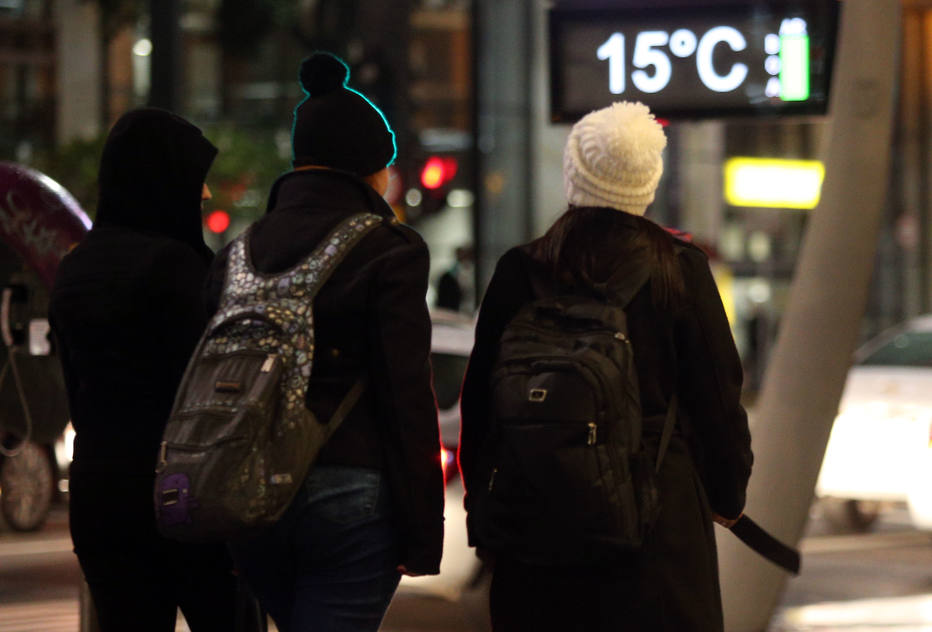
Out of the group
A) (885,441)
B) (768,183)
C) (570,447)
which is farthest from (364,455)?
(768,183)

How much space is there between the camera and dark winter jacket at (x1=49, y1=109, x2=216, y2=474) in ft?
12.2

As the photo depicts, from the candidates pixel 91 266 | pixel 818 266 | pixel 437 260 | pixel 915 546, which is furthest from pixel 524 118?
pixel 91 266

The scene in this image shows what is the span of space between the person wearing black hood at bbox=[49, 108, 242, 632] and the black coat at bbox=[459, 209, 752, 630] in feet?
2.14

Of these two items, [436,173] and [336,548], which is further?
[436,173]

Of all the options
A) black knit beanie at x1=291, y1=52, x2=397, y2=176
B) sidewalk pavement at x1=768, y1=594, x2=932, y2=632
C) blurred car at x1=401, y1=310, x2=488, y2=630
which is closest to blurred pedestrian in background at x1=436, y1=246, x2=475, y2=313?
sidewalk pavement at x1=768, y1=594, x2=932, y2=632

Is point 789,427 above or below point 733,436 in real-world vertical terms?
below

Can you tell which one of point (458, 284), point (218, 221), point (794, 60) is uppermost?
point (794, 60)

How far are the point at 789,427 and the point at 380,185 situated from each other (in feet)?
11.4

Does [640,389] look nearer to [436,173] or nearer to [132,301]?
[132,301]

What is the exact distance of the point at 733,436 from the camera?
356cm

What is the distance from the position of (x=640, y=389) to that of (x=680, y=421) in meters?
0.14

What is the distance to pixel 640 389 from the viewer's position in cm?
346

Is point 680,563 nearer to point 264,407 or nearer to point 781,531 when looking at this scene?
point 264,407

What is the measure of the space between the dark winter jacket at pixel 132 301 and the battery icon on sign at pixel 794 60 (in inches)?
116
